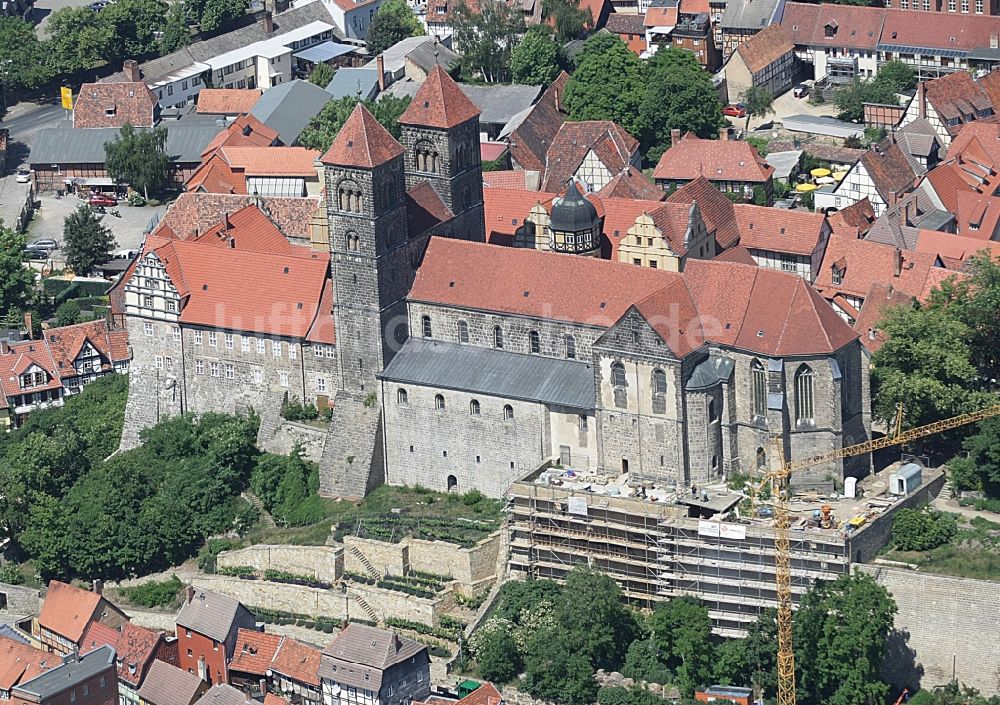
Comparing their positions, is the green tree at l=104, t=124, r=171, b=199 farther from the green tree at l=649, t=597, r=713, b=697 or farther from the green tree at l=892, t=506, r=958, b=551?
the green tree at l=892, t=506, r=958, b=551

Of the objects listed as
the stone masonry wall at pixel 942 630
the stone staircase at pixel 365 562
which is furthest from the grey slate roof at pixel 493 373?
the stone masonry wall at pixel 942 630

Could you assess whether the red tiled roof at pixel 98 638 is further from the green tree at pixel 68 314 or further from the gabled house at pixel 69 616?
the green tree at pixel 68 314

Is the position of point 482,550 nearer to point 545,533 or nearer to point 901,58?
point 545,533

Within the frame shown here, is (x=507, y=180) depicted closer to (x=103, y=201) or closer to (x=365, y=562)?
(x=103, y=201)

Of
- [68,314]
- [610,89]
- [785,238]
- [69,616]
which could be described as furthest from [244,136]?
[69,616]

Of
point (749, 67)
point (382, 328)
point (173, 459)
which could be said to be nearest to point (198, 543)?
point (173, 459)

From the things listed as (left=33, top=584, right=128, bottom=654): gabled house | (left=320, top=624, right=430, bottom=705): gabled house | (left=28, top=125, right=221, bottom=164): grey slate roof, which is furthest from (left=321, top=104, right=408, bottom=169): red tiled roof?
(left=28, top=125, right=221, bottom=164): grey slate roof
